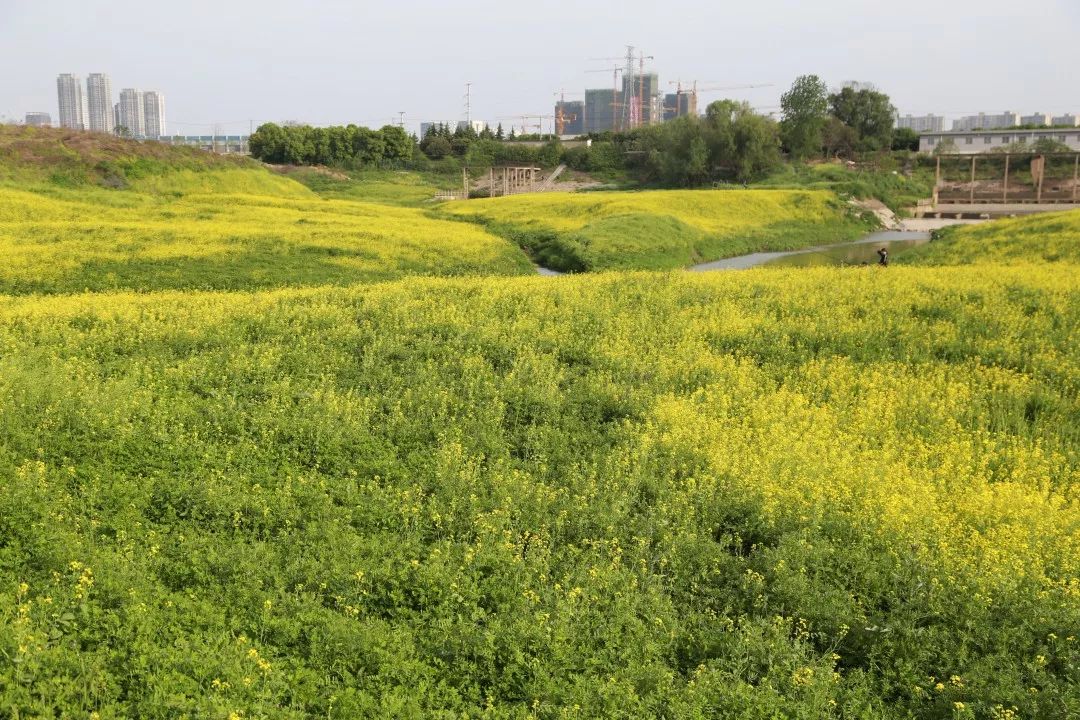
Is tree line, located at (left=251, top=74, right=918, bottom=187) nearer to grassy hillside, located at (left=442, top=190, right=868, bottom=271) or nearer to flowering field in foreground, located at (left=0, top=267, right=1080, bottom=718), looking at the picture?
grassy hillside, located at (left=442, top=190, right=868, bottom=271)

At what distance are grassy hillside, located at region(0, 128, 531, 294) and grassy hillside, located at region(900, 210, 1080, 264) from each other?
15684mm

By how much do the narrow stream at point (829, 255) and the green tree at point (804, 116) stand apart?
26.0 m

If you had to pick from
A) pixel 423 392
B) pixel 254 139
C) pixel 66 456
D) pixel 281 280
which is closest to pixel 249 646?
pixel 66 456

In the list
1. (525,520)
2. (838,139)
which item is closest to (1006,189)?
(838,139)

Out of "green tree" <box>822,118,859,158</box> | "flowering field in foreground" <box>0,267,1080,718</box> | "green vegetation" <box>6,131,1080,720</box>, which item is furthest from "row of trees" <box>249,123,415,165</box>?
"flowering field in foreground" <box>0,267,1080,718</box>

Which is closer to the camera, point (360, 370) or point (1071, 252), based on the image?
point (360, 370)

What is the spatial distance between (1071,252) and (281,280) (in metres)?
23.5

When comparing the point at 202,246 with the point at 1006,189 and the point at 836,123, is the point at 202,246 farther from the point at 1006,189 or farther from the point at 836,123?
the point at 836,123

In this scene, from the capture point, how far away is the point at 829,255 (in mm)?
39031

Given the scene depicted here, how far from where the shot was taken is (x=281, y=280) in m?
21.7

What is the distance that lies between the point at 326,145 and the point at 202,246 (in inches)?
2215

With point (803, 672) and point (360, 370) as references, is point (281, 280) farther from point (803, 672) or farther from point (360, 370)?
point (803, 672)

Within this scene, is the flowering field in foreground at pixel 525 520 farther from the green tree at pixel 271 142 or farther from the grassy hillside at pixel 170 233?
the green tree at pixel 271 142

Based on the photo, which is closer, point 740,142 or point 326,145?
point 740,142
